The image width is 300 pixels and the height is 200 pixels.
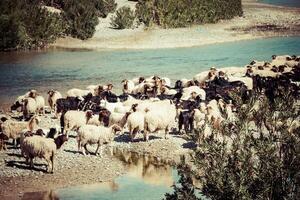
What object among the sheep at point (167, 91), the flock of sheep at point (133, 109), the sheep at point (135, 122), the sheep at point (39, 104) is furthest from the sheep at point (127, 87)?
the sheep at point (135, 122)

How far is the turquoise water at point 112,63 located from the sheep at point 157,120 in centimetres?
953

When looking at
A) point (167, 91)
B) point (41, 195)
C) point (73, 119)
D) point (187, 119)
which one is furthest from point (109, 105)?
point (41, 195)

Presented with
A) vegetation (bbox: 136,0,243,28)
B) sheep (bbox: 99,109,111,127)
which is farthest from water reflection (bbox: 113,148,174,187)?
vegetation (bbox: 136,0,243,28)

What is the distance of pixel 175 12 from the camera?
4934 cm

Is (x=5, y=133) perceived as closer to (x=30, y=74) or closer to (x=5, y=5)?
(x=30, y=74)

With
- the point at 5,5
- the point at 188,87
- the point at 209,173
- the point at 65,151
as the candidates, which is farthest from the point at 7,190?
the point at 5,5

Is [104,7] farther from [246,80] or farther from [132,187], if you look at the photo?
[132,187]

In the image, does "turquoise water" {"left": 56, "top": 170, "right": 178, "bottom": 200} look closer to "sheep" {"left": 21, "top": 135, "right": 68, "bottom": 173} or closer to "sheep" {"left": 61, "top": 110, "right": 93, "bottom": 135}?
"sheep" {"left": 21, "top": 135, "right": 68, "bottom": 173}

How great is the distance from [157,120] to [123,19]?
30.8 m

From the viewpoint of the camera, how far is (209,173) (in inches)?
318

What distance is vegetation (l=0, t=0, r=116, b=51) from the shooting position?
38.4 metres

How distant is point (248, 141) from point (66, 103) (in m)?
11.6

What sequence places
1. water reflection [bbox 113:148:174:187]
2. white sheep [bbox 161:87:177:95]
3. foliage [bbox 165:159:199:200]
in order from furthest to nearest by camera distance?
white sheep [bbox 161:87:177:95]
water reflection [bbox 113:148:174:187]
foliage [bbox 165:159:199:200]

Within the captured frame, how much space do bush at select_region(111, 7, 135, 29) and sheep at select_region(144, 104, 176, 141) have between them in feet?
98.6
